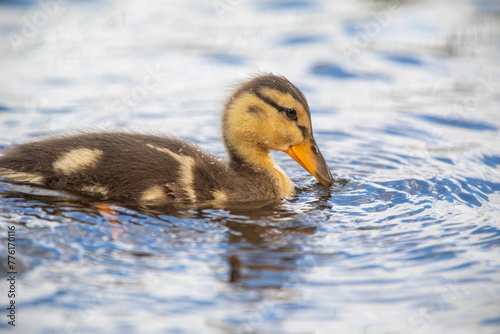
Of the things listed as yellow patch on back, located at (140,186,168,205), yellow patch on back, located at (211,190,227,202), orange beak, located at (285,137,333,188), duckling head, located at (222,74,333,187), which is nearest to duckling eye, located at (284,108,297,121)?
duckling head, located at (222,74,333,187)

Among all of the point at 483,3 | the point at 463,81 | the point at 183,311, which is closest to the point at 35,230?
the point at 183,311

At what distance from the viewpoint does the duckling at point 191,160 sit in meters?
5.06

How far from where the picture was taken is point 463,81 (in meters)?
9.05

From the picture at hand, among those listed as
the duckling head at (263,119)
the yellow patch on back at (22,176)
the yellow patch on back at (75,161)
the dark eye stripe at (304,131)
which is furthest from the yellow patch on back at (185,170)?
the dark eye stripe at (304,131)

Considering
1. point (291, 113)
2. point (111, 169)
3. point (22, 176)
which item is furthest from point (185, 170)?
point (22, 176)

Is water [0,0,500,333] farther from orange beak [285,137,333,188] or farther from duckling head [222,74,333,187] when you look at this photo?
duckling head [222,74,333,187]

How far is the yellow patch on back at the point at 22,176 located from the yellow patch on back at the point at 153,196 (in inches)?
29.7

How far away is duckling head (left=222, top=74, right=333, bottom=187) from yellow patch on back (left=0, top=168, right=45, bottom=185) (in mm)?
1499

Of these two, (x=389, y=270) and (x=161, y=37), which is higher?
(x=161, y=37)

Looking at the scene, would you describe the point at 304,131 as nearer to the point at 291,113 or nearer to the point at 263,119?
the point at 291,113

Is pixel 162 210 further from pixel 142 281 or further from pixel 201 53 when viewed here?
pixel 201 53

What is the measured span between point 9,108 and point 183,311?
487cm

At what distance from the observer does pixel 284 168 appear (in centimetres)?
649

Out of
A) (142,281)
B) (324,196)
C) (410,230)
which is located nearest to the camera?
(142,281)
